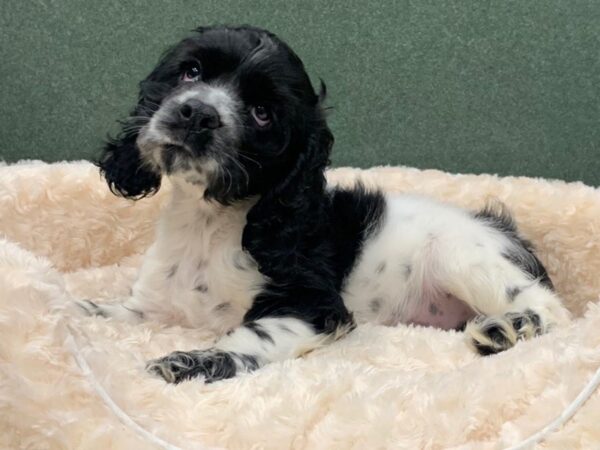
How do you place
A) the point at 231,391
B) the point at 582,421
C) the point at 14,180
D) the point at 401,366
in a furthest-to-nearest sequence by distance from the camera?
the point at 14,180, the point at 401,366, the point at 231,391, the point at 582,421

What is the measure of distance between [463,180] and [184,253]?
4.13 feet

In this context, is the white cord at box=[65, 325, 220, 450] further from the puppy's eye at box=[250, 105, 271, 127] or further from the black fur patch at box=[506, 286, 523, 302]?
the black fur patch at box=[506, 286, 523, 302]

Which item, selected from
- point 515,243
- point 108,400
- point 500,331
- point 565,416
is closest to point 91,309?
point 108,400

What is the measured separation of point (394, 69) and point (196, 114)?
6.08 feet

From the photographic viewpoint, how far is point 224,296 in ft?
7.48

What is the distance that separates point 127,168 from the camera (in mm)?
2336

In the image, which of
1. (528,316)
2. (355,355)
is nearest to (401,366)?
(355,355)

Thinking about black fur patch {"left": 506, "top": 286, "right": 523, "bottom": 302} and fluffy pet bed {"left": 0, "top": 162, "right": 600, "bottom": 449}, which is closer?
fluffy pet bed {"left": 0, "top": 162, "right": 600, "bottom": 449}

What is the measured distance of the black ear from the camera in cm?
230

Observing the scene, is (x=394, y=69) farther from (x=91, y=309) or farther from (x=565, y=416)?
(x=565, y=416)

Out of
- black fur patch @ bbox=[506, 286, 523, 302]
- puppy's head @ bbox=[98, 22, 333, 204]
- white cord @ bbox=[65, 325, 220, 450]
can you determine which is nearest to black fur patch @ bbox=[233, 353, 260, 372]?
puppy's head @ bbox=[98, 22, 333, 204]

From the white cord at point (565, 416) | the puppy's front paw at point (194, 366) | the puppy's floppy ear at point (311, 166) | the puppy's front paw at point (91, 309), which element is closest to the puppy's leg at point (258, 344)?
the puppy's front paw at point (194, 366)

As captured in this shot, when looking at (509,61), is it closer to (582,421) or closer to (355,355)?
(355,355)

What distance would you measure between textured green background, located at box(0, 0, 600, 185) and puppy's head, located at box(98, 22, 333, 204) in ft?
4.61
